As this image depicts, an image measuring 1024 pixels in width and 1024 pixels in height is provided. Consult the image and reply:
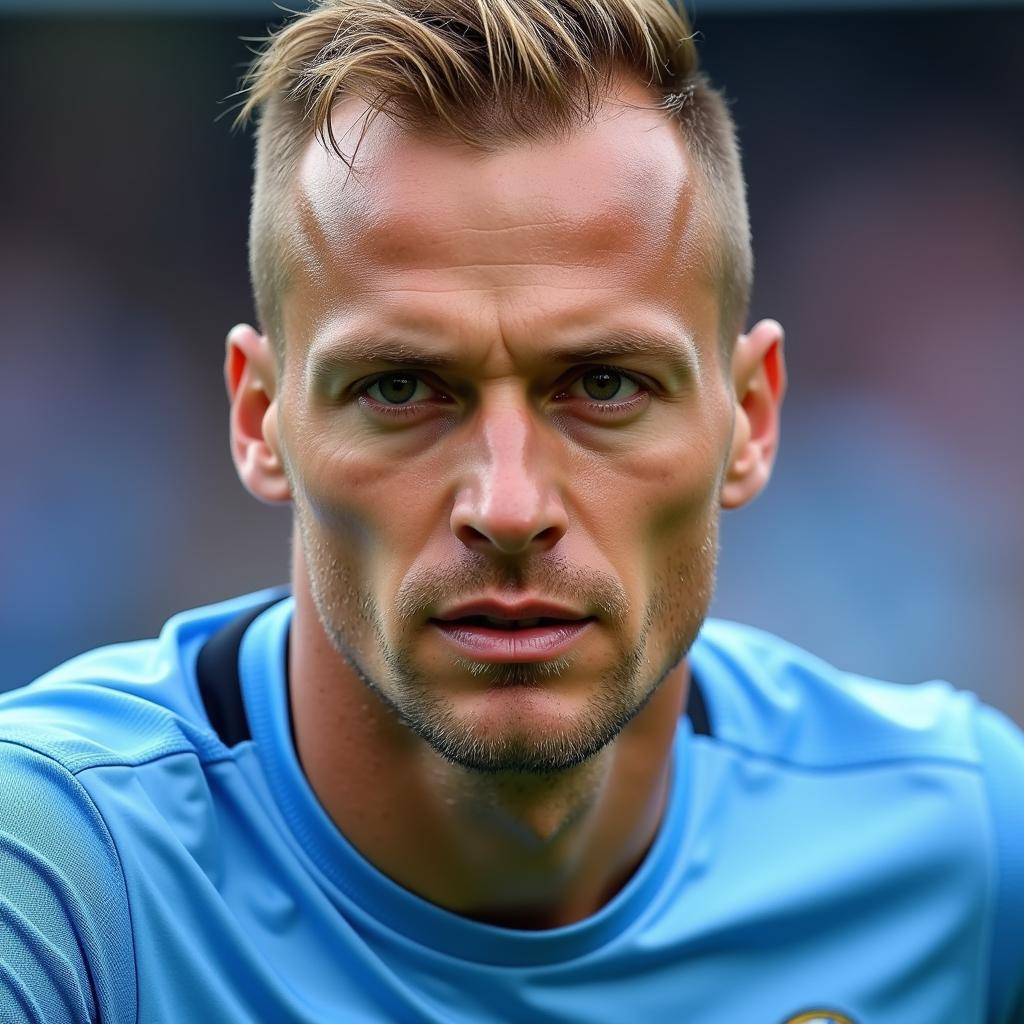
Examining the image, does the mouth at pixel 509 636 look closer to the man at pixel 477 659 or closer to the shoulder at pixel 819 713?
the man at pixel 477 659

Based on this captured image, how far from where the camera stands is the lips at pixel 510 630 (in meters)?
2.12

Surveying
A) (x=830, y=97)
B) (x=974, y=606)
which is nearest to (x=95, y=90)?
(x=830, y=97)

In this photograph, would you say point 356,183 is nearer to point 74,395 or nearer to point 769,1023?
point 769,1023

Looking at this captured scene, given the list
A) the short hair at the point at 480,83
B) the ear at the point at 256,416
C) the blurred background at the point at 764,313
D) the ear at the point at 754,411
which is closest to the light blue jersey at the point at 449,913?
the ear at the point at 256,416

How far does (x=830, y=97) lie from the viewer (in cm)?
1000

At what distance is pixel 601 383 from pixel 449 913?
3.06 feet

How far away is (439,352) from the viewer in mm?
2182

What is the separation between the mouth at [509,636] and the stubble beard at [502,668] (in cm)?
2

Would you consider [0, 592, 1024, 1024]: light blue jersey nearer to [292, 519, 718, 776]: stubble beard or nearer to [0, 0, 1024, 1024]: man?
[0, 0, 1024, 1024]: man

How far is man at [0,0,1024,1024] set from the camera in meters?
2.14

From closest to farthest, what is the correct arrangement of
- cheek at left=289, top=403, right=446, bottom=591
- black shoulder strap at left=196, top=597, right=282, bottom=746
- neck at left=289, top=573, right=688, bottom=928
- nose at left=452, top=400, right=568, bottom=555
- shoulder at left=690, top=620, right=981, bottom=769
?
1. nose at left=452, top=400, right=568, bottom=555
2. cheek at left=289, top=403, right=446, bottom=591
3. neck at left=289, top=573, right=688, bottom=928
4. black shoulder strap at left=196, top=597, right=282, bottom=746
5. shoulder at left=690, top=620, right=981, bottom=769

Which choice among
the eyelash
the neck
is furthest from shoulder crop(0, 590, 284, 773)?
the eyelash

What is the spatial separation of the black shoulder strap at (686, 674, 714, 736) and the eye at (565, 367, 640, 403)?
997 mm

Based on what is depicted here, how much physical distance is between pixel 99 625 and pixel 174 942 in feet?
24.2
